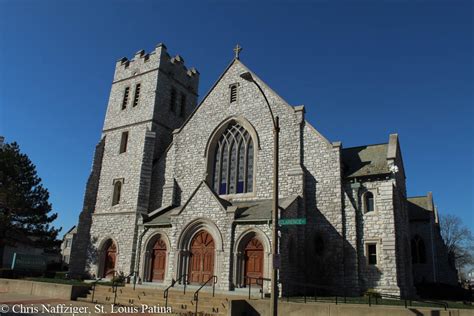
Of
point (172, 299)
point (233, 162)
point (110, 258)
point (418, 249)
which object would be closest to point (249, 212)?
point (233, 162)

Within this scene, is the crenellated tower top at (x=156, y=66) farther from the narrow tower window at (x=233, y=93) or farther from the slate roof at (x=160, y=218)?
the slate roof at (x=160, y=218)

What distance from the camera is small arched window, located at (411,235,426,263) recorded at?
33.4 meters

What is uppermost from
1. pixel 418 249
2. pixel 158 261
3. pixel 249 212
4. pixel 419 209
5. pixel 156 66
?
pixel 156 66

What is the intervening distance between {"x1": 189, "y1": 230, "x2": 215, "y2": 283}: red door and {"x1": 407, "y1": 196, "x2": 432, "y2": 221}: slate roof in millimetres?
22233

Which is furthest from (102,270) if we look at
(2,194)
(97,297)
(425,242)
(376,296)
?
(425,242)

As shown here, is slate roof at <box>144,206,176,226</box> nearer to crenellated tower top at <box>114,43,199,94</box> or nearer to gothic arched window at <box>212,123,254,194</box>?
gothic arched window at <box>212,123,254,194</box>

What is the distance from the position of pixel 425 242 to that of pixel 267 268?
2113 cm

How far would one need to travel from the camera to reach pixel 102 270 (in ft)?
86.7

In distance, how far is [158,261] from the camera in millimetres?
22844

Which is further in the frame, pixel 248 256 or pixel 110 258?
pixel 110 258

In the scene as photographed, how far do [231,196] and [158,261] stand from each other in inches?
233

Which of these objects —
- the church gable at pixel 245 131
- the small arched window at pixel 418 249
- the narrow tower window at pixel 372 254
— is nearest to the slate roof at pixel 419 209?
the small arched window at pixel 418 249

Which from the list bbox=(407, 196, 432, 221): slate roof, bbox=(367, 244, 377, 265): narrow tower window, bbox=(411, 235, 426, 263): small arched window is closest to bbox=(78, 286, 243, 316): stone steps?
bbox=(367, 244, 377, 265): narrow tower window

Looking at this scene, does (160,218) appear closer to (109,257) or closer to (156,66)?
(109,257)
